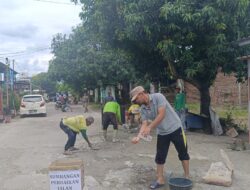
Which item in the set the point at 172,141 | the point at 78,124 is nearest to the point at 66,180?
the point at 172,141

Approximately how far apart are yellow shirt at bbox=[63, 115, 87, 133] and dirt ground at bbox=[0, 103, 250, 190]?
674mm

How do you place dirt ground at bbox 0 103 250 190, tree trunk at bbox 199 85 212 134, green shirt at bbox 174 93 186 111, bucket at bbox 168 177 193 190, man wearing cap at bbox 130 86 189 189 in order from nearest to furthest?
1. bucket at bbox 168 177 193 190
2. man wearing cap at bbox 130 86 189 189
3. dirt ground at bbox 0 103 250 190
4. green shirt at bbox 174 93 186 111
5. tree trunk at bbox 199 85 212 134

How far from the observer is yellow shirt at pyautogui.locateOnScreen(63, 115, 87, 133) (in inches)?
416

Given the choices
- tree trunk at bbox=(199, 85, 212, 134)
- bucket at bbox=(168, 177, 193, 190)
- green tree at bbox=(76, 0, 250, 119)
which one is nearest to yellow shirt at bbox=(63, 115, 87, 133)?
green tree at bbox=(76, 0, 250, 119)

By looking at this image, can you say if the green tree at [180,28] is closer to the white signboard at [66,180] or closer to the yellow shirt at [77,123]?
the yellow shirt at [77,123]

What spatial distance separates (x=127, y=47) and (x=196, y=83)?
2778 mm

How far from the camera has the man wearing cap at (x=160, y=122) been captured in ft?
22.6

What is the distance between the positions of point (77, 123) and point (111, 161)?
1.56 meters

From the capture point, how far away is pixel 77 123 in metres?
10.6

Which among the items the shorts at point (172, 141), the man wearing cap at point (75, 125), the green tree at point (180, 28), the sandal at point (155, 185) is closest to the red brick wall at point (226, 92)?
the green tree at point (180, 28)

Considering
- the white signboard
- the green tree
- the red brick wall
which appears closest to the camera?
the white signboard

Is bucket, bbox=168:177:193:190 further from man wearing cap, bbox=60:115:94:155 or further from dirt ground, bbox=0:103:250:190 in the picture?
man wearing cap, bbox=60:115:94:155

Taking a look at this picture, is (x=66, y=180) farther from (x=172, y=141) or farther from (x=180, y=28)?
(x=180, y=28)

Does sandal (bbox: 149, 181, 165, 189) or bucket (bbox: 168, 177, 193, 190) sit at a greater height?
bucket (bbox: 168, 177, 193, 190)
